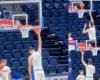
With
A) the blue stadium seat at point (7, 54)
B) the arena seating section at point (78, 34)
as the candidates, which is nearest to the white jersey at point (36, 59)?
the arena seating section at point (78, 34)

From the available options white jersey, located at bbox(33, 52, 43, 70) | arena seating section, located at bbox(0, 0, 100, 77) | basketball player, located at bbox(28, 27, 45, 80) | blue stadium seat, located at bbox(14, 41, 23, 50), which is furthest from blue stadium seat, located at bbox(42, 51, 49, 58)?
white jersey, located at bbox(33, 52, 43, 70)

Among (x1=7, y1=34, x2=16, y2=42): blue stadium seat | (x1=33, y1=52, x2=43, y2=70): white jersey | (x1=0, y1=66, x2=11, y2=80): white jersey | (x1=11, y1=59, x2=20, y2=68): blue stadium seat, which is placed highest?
(x1=33, y1=52, x2=43, y2=70): white jersey

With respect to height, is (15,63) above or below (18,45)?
below

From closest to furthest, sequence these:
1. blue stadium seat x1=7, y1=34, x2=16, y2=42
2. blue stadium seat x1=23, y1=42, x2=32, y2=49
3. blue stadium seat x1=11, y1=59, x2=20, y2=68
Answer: blue stadium seat x1=11, y1=59, x2=20, y2=68 < blue stadium seat x1=23, y1=42, x2=32, y2=49 < blue stadium seat x1=7, y1=34, x2=16, y2=42

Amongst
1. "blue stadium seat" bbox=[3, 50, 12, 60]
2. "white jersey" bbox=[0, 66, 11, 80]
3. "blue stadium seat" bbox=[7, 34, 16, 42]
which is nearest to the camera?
"white jersey" bbox=[0, 66, 11, 80]

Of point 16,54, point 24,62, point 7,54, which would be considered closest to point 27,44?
point 16,54

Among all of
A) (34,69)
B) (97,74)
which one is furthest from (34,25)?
(34,69)

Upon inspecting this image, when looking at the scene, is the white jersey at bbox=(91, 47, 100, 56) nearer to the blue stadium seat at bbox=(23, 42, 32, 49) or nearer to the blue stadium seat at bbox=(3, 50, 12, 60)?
the blue stadium seat at bbox=(23, 42, 32, 49)

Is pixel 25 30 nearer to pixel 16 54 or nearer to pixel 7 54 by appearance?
pixel 16 54

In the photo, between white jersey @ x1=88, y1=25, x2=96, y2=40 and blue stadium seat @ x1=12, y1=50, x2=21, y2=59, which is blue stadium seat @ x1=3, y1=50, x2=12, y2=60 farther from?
white jersey @ x1=88, y1=25, x2=96, y2=40

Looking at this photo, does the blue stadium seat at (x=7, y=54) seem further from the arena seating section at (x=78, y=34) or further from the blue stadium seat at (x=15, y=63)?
the arena seating section at (x=78, y=34)

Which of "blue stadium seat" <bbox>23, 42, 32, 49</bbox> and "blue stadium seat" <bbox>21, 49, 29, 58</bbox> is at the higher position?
"blue stadium seat" <bbox>23, 42, 32, 49</bbox>

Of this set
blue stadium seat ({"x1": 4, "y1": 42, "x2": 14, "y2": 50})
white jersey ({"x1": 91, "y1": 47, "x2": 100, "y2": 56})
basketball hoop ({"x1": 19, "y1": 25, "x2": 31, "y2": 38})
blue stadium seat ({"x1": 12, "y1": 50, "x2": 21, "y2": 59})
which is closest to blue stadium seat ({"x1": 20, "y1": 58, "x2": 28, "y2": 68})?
blue stadium seat ({"x1": 12, "y1": 50, "x2": 21, "y2": 59})

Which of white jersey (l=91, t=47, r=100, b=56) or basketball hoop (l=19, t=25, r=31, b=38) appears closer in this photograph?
basketball hoop (l=19, t=25, r=31, b=38)
